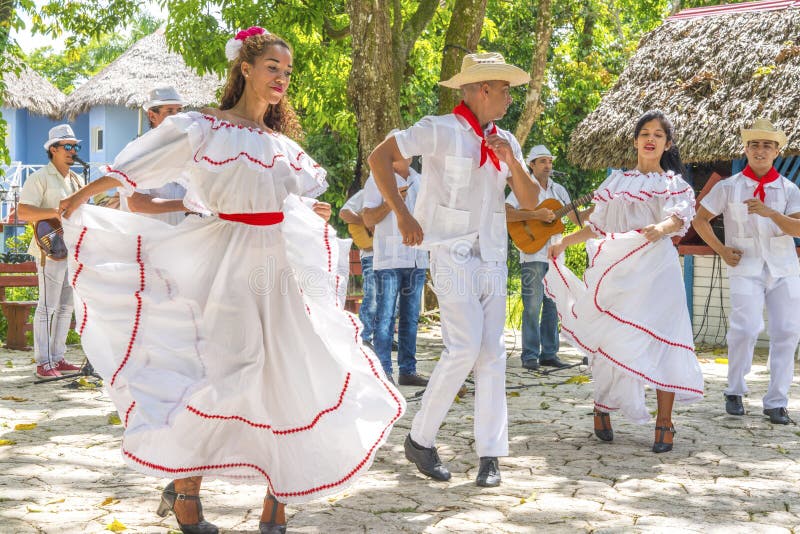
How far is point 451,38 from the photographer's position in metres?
12.4

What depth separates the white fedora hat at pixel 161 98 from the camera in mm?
7070

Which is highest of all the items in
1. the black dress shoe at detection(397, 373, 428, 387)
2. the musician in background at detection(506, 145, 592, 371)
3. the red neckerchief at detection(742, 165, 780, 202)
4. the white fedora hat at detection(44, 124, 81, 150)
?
the white fedora hat at detection(44, 124, 81, 150)

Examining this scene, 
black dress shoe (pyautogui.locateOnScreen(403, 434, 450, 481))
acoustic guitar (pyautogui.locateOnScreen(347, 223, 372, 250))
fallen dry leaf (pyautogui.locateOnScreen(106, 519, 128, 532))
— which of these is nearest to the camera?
fallen dry leaf (pyautogui.locateOnScreen(106, 519, 128, 532))

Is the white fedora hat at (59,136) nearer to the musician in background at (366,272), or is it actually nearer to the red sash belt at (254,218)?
the musician in background at (366,272)

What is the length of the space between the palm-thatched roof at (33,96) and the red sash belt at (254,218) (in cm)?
2746

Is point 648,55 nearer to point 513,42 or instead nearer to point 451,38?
point 451,38

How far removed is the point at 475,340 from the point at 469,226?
598mm

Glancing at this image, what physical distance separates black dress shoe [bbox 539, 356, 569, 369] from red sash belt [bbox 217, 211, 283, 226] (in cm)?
614

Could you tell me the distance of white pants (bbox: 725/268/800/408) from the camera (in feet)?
23.8

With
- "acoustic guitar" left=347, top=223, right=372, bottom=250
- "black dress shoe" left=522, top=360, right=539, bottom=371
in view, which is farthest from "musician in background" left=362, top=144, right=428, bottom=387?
"black dress shoe" left=522, top=360, right=539, bottom=371

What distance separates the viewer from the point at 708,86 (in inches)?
514

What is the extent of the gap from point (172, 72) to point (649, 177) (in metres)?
28.1

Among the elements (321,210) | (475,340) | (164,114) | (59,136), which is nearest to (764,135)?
(475,340)

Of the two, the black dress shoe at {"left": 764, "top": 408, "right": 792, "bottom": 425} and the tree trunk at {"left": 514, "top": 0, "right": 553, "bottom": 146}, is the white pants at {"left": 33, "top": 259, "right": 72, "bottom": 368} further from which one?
the tree trunk at {"left": 514, "top": 0, "right": 553, "bottom": 146}
